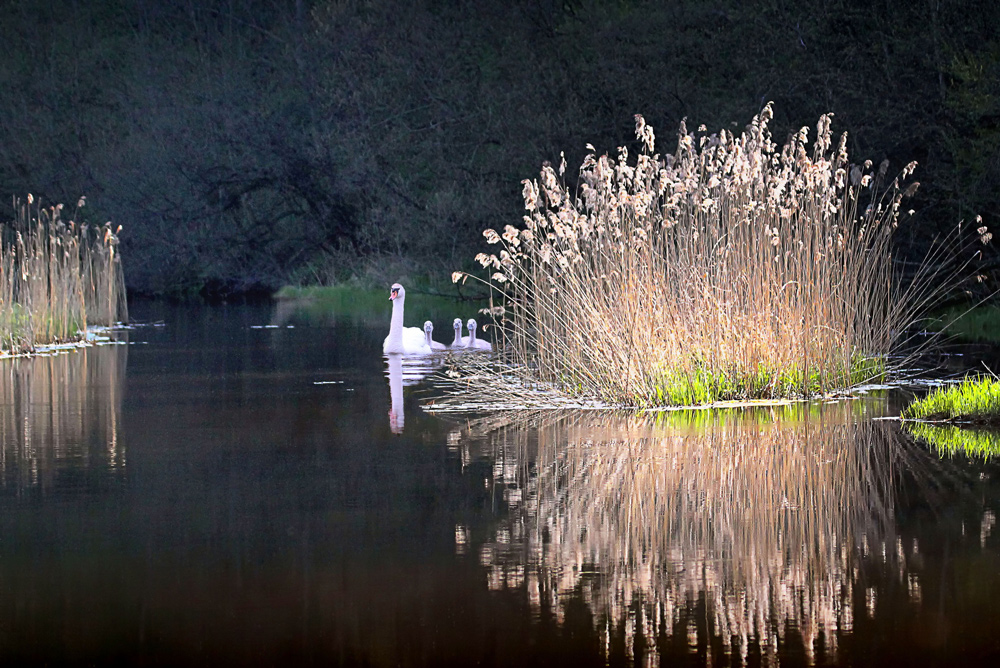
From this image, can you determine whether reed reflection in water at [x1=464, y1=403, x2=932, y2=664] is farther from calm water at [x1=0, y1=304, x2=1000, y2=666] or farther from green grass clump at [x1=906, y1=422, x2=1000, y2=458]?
green grass clump at [x1=906, y1=422, x2=1000, y2=458]

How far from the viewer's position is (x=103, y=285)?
82.9ft

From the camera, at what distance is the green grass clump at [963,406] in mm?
10523

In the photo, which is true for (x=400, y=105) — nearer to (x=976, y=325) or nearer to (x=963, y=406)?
(x=976, y=325)

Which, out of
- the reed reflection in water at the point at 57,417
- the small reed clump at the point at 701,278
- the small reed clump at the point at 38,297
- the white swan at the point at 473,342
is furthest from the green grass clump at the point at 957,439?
the small reed clump at the point at 38,297

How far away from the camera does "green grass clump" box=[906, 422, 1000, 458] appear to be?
29.8 feet

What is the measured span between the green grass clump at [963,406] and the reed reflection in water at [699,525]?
547mm

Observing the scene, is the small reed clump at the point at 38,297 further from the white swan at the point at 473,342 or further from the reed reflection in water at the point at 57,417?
the white swan at the point at 473,342

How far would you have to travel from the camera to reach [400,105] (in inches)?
1551

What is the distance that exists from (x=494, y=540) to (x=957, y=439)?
411 centimetres

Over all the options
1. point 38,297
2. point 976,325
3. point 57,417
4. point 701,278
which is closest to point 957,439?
point 701,278

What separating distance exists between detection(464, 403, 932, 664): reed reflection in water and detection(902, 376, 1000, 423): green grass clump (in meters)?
0.55

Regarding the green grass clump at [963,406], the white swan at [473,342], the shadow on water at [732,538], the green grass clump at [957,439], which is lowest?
the shadow on water at [732,538]

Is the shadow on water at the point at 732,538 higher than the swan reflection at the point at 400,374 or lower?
lower

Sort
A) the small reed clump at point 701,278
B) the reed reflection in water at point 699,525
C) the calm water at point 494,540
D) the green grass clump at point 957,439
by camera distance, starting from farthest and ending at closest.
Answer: the small reed clump at point 701,278, the green grass clump at point 957,439, the reed reflection in water at point 699,525, the calm water at point 494,540
